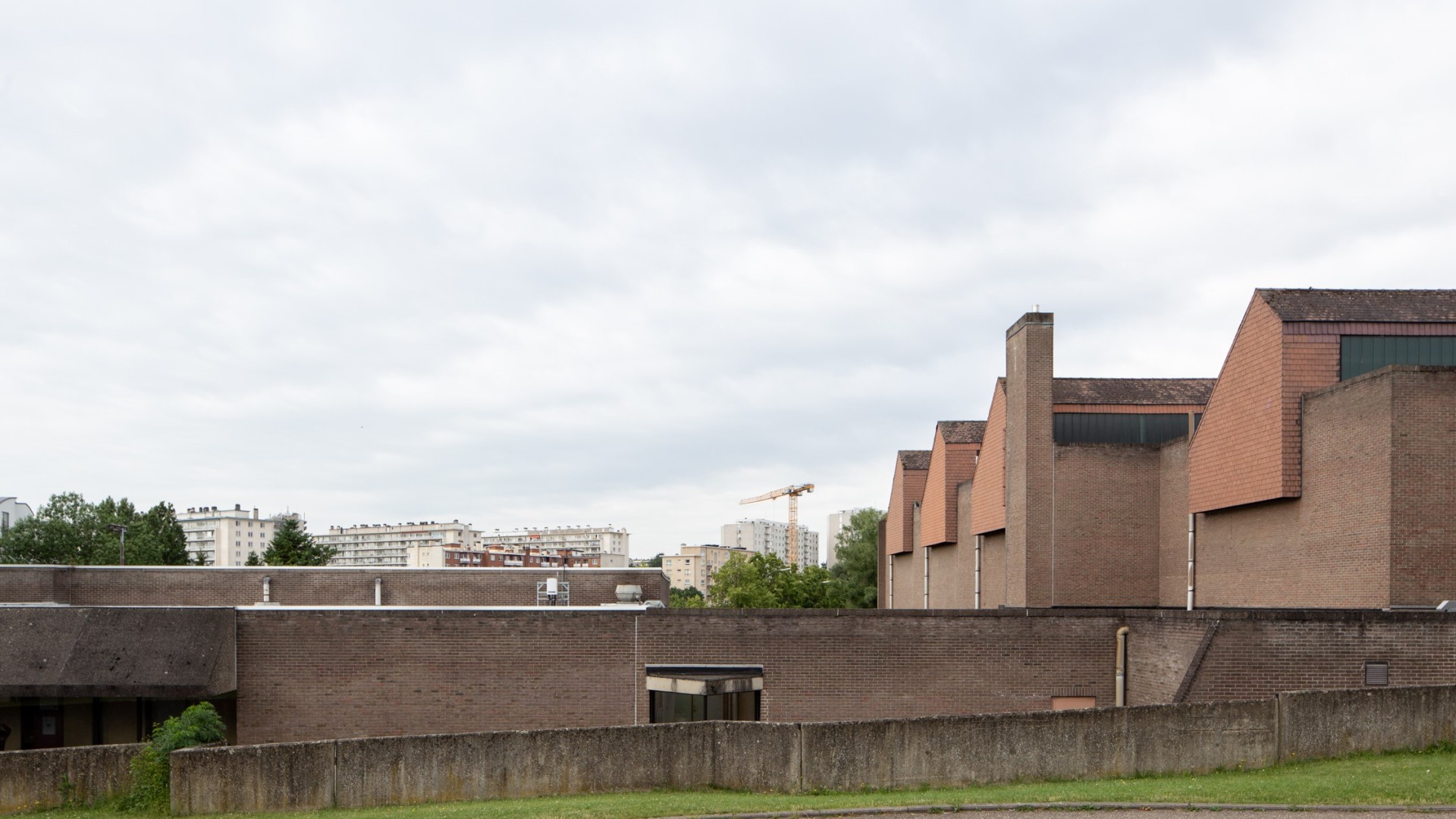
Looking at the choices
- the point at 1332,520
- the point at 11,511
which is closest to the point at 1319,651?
the point at 1332,520

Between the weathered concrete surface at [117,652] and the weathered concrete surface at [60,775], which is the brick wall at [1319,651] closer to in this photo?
the weathered concrete surface at [60,775]

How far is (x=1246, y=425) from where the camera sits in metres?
30.8

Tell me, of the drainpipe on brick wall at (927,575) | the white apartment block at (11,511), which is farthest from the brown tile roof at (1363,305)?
the white apartment block at (11,511)

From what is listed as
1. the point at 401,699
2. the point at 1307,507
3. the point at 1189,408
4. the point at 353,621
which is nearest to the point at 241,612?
the point at 353,621

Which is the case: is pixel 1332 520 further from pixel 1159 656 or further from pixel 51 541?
pixel 51 541

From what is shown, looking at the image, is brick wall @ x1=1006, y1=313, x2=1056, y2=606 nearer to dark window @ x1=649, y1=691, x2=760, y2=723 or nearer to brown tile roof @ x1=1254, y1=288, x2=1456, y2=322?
brown tile roof @ x1=1254, y1=288, x2=1456, y2=322

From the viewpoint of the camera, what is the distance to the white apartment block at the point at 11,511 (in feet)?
334

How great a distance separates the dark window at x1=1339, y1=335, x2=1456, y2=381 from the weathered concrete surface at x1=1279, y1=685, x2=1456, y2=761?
1515 cm

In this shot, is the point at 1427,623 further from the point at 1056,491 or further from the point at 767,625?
the point at 1056,491

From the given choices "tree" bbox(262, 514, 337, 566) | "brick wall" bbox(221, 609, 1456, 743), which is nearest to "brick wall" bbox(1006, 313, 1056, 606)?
"brick wall" bbox(221, 609, 1456, 743)

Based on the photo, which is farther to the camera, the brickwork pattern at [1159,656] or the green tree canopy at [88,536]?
the green tree canopy at [88,536]

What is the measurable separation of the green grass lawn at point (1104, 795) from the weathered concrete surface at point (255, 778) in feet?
1.67

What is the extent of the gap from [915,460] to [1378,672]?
150ft

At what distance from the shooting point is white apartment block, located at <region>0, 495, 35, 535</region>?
334ft
